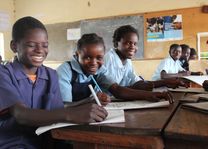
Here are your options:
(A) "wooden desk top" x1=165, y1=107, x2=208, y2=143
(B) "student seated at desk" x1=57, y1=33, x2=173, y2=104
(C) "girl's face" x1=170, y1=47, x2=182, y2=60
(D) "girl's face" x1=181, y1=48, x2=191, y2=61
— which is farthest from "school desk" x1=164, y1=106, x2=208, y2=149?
(D) "girl's face" x1=181, y1=48, x2=191, y2=61

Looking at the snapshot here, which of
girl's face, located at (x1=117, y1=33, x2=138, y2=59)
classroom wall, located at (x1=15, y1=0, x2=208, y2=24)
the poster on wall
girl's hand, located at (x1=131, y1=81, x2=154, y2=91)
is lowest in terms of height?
girl's hand, located at (x1=131, y1=81, x2=154, y2=91)

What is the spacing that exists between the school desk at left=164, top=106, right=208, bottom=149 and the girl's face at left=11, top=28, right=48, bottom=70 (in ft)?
1.71

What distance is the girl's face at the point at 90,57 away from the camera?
48.6 inches

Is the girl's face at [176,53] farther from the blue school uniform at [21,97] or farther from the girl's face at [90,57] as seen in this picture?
the blue school uniform at [21,97]

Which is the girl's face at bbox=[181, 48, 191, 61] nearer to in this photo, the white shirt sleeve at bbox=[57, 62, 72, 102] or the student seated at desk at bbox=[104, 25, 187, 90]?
the student seated at desk at bbox=[104, 25, 187, 90]

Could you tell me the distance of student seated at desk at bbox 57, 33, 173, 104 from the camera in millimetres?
1084

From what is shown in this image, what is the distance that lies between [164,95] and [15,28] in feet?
1.86

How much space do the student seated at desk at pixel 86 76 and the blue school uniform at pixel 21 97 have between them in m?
0.15

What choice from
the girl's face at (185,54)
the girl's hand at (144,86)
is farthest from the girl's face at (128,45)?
the girl's face at (185,54)

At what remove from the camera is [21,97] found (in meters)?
0.82

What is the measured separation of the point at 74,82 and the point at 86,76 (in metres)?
0.07

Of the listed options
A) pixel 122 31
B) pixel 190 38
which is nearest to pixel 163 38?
pixel 190 38

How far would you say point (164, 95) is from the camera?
37.6 inches

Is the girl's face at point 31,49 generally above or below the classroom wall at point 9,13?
below
